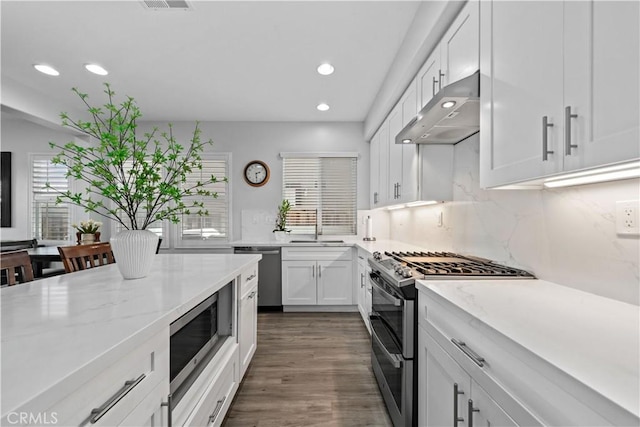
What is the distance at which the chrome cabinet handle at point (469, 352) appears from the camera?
94 cm

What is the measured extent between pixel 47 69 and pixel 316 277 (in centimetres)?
358

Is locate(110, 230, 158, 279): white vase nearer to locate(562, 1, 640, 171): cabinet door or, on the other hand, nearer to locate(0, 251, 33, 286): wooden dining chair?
locate(0, 251, 33, 286): wooden dining chair

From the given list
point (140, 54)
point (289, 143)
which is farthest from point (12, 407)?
point (289, 143)

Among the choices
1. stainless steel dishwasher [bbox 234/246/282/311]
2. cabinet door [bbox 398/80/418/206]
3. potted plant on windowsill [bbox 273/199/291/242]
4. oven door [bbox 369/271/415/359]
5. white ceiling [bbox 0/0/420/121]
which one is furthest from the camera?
potted plant on windowsill [bbox 273/199/291/242]

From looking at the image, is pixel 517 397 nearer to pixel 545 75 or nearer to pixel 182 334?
pixel 545 75

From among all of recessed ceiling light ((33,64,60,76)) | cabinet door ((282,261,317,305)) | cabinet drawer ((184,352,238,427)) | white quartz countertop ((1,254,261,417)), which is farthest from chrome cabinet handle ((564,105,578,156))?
recessed ceiling light ((33,64,60,76))

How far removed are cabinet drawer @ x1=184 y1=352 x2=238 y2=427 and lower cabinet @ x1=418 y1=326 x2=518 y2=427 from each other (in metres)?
1.00

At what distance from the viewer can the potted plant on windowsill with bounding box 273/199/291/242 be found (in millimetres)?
4270

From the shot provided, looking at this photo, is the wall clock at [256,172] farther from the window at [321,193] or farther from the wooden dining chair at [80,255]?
the wooden dining chair at [80,255]

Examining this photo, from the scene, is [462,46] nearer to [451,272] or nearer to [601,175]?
[601,175]

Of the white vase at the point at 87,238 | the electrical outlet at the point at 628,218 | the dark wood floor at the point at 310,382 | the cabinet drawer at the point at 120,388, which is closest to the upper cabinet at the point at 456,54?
the electrical outlet at the point at 628,218

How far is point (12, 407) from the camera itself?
464mm

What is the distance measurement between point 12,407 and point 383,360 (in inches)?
72.4

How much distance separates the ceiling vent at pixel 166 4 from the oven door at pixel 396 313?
2.26 meters
